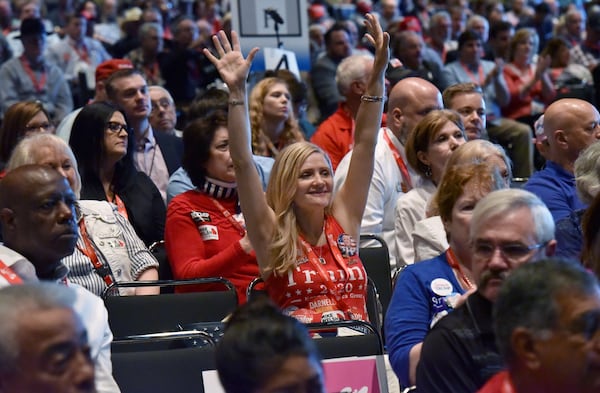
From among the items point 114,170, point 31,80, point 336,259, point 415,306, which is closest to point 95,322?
point 415,306

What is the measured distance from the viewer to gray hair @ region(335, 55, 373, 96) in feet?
28.3

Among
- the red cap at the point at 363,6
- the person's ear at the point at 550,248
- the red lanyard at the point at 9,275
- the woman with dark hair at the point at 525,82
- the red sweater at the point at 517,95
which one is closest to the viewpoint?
the person's ear at the point at 550,248

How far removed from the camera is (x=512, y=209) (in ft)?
12.1

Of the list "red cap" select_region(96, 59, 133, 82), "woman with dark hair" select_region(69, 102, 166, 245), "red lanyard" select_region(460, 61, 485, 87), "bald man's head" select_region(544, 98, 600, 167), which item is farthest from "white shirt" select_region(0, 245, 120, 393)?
"red lanyard" select_region(460, 61, 485, 87)

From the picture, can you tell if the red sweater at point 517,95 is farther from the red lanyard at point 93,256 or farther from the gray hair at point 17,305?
the gray hair at point 17,305

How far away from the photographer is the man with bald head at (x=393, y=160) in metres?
6.69

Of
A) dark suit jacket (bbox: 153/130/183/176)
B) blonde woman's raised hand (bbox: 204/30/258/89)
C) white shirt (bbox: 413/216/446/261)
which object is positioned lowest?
dark suit jacket (bbox: 153/130/183/176)

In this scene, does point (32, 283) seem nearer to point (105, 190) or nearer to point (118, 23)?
point (105, 190)

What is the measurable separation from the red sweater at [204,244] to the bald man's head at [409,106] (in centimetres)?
135

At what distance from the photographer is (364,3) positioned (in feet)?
59.2

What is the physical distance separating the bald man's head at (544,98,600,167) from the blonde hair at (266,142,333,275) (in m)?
1.67

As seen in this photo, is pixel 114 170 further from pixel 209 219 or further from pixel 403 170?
pixel 403 170

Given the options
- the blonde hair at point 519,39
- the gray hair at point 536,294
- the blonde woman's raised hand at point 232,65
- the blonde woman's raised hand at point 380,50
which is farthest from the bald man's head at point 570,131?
the blonde hair at point 519,39

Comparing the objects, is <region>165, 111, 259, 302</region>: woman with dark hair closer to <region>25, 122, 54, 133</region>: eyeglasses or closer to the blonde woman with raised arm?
the blonde woman with raised arm
